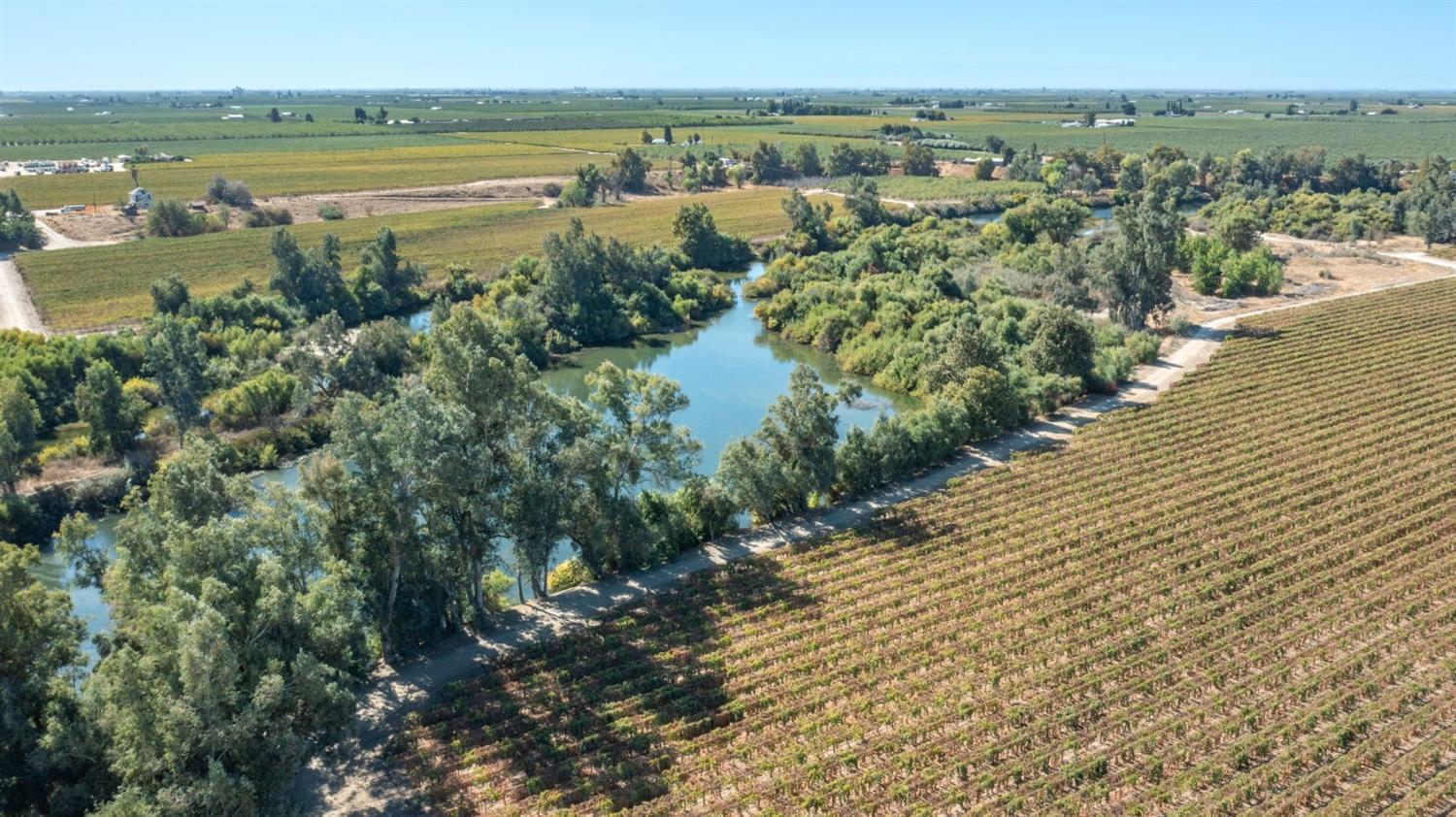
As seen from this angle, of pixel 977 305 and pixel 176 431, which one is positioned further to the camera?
pixel 977 305

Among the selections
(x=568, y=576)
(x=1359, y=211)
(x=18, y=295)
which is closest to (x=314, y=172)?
(x=18, y=295)

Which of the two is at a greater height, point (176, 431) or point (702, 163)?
point (702, 163)

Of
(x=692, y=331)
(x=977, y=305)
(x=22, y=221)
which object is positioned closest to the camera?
(x=977, y=305)

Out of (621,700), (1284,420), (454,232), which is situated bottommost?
(621,700)

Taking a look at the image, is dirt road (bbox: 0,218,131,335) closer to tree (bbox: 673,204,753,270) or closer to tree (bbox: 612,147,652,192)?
tree (bbox: 673,204,753,270)

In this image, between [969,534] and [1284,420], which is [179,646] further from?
[1284,420]

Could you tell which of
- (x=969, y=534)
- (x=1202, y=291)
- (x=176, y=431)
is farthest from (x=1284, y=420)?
(x=176, y=431)
